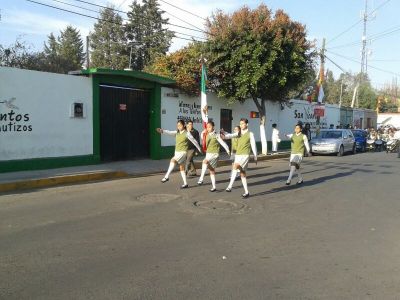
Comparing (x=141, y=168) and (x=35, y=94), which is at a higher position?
(x=35, y=94)

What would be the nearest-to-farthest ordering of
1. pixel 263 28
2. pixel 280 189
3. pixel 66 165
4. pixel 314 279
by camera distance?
pixel 314 279, pixel 280 189, pixel 66 165, pixel 263 28

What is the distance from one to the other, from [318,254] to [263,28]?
50.8 ft

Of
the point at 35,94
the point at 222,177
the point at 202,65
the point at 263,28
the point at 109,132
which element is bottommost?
the point at 222,177

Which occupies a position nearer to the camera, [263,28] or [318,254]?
[318,254]

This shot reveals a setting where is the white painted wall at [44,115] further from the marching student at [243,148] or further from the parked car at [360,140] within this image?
the parked car at [360,140]

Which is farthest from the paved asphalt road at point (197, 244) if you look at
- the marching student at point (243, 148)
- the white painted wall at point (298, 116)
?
the white painted wall at point (298, 116)

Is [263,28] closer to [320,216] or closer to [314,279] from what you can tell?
[320,216]

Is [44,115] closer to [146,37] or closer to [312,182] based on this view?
[312,182]

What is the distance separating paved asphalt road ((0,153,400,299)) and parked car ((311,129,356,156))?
1331 cm

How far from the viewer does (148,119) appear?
60.8ft

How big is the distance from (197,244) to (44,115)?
30.8ft

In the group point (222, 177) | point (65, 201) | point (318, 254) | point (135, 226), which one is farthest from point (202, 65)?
point (318, 254)

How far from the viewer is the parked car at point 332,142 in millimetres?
24297

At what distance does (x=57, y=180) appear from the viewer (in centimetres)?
1218
